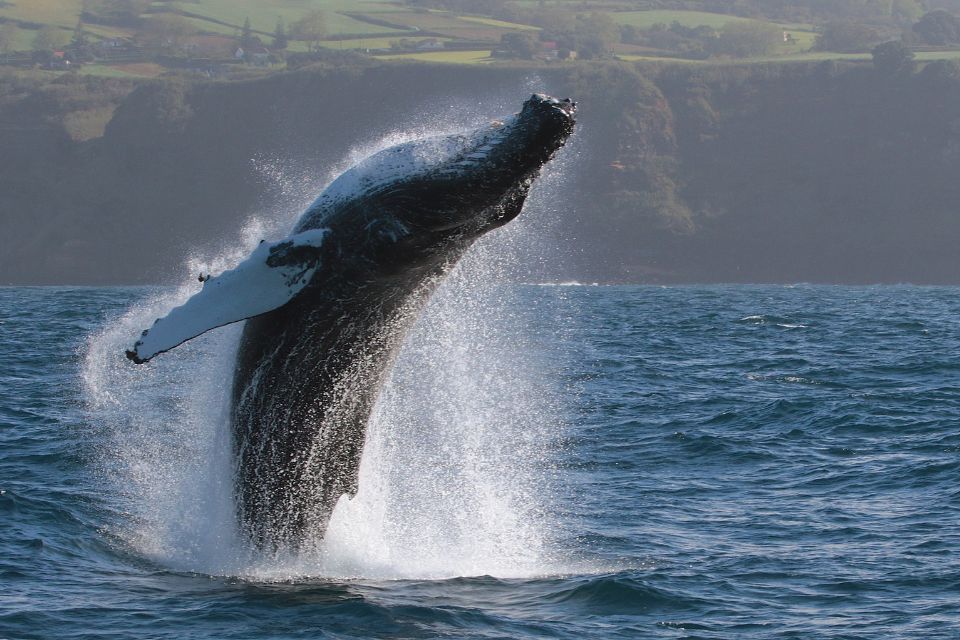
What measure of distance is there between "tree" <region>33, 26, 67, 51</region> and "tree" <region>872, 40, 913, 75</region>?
92630 millimetres

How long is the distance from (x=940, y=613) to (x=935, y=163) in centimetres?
12724

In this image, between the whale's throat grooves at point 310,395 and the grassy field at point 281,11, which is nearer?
the whale's throat grooves at point 310,395

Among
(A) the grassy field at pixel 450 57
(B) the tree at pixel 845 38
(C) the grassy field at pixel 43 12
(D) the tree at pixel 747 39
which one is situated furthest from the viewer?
(B) the tree at pixel 845 38

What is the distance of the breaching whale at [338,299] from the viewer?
29.0 ft

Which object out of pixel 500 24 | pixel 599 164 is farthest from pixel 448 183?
pixel 500 24

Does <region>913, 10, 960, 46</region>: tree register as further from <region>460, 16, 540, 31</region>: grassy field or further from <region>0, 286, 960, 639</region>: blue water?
<region>0, 286, 960, 639</region>: blue water

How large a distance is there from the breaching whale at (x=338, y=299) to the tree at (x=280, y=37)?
151 meters

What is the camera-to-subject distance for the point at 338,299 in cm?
945

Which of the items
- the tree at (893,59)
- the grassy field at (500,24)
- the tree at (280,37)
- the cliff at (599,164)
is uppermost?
the grassy field at (500,24)

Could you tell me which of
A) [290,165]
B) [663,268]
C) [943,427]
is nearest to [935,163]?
[663,268]

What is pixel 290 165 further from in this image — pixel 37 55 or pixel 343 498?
pixel 343 498

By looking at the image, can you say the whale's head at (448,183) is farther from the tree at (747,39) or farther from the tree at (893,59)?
the tree at (747,39)

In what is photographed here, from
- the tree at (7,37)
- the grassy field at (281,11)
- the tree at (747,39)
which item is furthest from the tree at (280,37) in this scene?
the tree at (747,39)

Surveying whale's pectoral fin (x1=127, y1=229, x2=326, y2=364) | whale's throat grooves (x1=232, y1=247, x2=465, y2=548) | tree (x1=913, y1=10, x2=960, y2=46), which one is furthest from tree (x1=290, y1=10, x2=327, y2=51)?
whale's pectoral fin (x1=127, y1=229, x2=326, y2=364)
